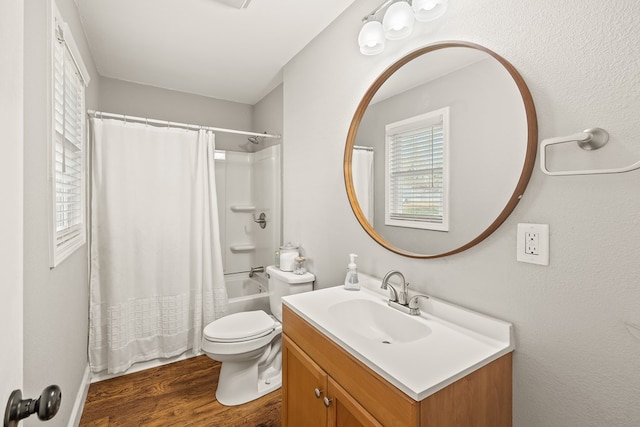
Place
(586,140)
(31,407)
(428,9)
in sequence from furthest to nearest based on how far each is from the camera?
(428,9) < (586,140) < (31,407)

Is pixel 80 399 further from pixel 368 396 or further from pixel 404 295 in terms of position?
pixel 404 295

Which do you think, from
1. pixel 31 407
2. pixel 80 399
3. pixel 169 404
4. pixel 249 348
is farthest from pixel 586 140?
pixel 80 399

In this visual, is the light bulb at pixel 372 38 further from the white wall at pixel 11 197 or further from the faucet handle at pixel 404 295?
the white wall at pixel 11 197

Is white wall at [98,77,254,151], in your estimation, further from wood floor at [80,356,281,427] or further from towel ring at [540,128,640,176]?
towel ring at [540,128,640,176]

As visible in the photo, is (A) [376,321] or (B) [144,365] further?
(B) [144,365]

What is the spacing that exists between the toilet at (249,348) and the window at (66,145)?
3.14 feet

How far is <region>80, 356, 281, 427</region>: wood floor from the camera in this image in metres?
1.72

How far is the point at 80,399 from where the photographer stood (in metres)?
1.77

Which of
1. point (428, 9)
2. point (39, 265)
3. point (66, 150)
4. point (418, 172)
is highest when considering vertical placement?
point (428, 9)

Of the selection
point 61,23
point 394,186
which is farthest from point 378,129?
point 61,23

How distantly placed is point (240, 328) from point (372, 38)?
1.88 m

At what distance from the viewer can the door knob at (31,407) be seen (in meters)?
0.47

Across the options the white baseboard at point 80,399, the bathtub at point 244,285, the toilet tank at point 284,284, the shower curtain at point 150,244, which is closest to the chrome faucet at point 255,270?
the bathtub at point 244,285

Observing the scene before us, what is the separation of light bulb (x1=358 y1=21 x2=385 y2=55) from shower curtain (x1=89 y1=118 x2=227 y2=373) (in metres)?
1.58
